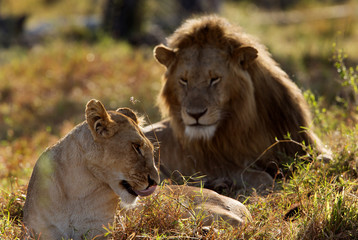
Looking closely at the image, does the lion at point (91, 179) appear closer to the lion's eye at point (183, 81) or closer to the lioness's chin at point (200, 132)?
the lioness's chin at point (200, 132)

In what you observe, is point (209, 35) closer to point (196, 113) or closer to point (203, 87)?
point (203, 87)

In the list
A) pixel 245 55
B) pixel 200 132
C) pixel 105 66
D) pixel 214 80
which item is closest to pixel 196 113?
pixel 200 132

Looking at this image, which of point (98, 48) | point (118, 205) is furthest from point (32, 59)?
point (118, 205)

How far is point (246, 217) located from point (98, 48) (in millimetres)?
7752

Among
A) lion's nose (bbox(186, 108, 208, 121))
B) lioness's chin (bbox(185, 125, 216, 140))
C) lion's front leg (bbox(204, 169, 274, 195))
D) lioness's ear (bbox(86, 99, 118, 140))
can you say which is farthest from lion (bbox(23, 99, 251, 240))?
lion's front leg (bbox(204, 169, 274, 195))

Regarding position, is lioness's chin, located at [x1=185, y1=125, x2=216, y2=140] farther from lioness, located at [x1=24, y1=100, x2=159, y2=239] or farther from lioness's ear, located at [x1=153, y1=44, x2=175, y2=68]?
lioness, located at [x1=24, y1=100, x2=159, y2=239]

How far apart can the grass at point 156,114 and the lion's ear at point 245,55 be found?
70cm

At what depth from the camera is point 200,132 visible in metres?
4.59

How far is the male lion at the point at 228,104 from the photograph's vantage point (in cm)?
463

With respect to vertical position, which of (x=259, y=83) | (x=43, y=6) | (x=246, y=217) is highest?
(x=259, y=83)

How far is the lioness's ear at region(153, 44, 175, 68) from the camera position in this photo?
190 inches

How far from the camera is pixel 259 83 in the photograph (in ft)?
15.9

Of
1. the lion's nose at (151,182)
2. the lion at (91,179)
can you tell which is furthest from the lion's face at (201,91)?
the lion's nose at (151,182)

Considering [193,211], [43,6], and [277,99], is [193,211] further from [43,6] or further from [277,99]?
[43,6]
